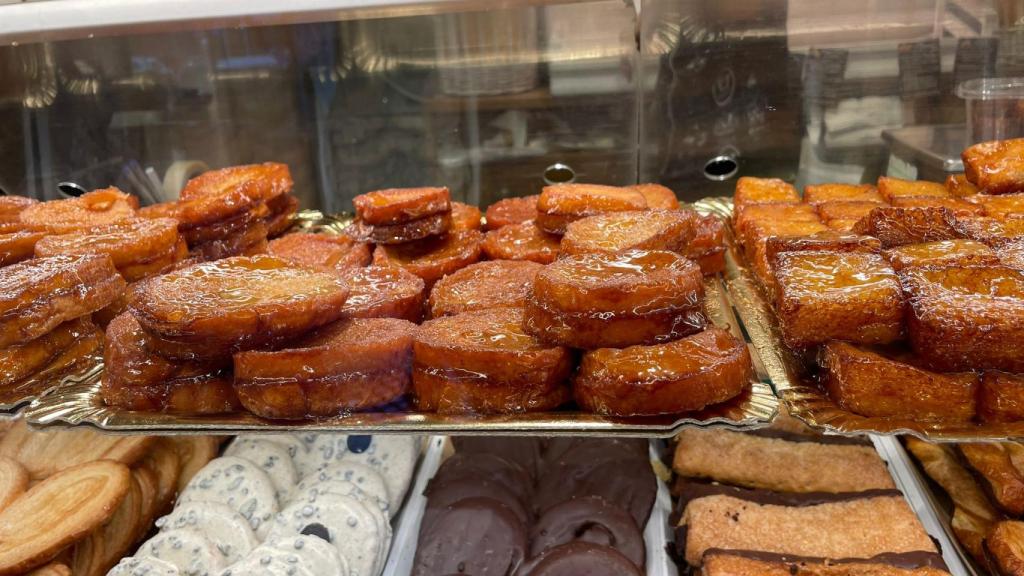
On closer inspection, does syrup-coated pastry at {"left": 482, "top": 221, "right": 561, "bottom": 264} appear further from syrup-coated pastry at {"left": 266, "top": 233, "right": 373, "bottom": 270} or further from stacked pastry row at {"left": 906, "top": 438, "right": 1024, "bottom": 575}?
stacked pastry row at {"left": 906, "top": 438, "right": 1024, "bottom": 575}

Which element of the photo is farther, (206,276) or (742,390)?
(206,276)

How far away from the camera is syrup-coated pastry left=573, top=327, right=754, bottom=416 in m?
1.74

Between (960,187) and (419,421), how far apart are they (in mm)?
2228

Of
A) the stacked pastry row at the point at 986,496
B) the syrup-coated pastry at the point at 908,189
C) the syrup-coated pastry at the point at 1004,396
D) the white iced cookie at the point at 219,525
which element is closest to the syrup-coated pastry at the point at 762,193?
the syrup-coated pastry at the point at 908,189

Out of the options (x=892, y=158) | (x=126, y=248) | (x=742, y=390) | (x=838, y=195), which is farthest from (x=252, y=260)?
(x=892, y=158)

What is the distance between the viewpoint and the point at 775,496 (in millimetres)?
2193

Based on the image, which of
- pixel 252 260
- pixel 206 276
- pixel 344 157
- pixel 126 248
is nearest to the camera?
pixel 206 276

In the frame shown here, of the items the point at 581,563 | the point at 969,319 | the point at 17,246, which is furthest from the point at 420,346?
the point at 17,246

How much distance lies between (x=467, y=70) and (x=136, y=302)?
1.88 meters

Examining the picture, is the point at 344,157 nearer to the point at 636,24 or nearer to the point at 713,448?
the point at 636,24

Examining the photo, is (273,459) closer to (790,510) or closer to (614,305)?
(614,305)

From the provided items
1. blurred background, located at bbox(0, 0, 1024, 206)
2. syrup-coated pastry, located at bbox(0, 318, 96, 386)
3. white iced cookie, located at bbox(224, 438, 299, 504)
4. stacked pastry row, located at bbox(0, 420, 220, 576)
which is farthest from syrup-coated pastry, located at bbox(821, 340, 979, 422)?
syrup-coated pastry, located at bbox(0, 318, 96, 386)

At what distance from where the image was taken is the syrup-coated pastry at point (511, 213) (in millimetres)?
2875

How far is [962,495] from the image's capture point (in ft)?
7.30
